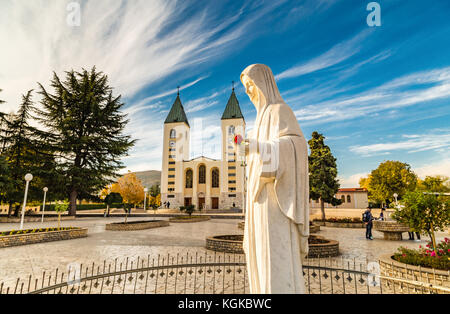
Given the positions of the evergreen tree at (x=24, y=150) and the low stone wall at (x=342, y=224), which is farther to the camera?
the evergreen tree at (x=24, y=150)

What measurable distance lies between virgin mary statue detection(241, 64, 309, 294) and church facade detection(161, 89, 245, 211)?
4175 cm

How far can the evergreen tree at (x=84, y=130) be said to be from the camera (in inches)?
955

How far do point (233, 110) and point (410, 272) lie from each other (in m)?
48.4

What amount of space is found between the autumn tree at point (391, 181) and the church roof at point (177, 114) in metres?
39.8

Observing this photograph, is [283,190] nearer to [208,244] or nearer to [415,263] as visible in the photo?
[415,263]

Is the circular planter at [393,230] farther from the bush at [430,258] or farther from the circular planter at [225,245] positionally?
the circular planter at [225,245]

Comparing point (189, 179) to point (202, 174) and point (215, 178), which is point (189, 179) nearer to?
point (202, 174)

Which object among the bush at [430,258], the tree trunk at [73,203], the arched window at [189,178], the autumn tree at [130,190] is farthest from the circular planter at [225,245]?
the arched window at [189,178]

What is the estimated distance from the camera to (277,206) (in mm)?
2156

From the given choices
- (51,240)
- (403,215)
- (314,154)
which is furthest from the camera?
(314,154)
